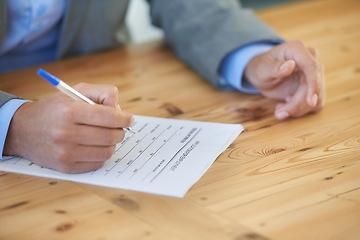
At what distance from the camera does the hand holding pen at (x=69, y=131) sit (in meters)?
0.65

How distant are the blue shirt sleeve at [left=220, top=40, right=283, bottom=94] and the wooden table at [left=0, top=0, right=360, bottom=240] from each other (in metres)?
0.02

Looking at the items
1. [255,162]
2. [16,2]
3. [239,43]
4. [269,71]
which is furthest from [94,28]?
[255,162]

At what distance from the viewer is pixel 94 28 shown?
1218 mm

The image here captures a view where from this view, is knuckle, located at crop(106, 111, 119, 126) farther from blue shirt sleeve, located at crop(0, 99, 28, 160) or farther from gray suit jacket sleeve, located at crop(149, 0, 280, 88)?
gray suit jacket sleeve, located at crop(149, 0, 280, 88)

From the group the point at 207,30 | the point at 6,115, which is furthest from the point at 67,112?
the point at 207,30

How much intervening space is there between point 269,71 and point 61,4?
22.0 inches

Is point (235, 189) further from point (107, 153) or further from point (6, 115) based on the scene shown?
point (6, 115)

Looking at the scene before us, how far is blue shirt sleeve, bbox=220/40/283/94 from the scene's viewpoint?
98cm

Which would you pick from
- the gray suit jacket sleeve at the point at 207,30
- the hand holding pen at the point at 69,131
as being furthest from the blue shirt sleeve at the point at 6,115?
the gray suit jacket sleeve at the point at 207,30

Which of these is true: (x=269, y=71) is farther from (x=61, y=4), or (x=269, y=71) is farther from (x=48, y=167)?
(x=61, y=4)

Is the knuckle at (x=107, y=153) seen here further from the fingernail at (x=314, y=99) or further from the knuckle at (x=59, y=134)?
the fingernail at (x=314, y=99)

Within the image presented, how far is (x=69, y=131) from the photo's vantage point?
0.65 metres

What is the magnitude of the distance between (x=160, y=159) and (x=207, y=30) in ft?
1.65

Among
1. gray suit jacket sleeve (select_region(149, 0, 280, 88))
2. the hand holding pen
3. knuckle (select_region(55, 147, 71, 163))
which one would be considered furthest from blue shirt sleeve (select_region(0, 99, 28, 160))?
gray suit jacket sleeve (select_region(149, 0, 280, 88))
